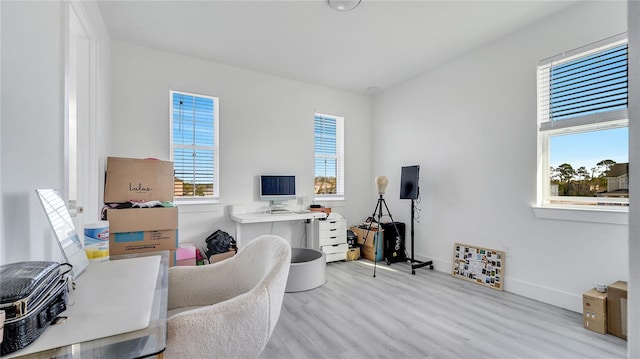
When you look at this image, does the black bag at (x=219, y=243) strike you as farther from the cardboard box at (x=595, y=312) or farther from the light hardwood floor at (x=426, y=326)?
the cardboard box at (x=595, y=312)

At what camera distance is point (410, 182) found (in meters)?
4.02

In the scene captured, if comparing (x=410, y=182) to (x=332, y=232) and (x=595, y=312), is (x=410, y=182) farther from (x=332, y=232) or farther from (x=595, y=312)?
(x=595, y=312)

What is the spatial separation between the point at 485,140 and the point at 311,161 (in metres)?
2.38

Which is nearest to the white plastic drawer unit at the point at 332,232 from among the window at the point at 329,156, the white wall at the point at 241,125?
the white wall at the point at 241,125

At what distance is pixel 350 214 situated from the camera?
5004mm

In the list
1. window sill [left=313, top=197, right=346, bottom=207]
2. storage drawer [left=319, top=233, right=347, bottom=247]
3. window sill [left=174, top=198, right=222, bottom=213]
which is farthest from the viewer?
window sill [left=313, top=197, right=346, bottom=207]

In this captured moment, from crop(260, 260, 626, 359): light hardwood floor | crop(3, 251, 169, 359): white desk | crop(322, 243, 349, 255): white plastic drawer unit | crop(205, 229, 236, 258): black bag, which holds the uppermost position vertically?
crop(3, 251, 169, 359): white desk

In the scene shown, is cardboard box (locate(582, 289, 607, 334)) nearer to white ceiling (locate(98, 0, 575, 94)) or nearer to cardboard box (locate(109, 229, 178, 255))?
white ceiling (locate(98, 0, 575, 94))

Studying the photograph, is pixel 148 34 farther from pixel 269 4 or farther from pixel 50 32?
pixel 50 32

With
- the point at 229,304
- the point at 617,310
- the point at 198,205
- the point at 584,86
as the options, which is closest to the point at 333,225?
the point at 198,205

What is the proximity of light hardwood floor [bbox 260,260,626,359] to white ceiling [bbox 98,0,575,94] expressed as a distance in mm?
2709

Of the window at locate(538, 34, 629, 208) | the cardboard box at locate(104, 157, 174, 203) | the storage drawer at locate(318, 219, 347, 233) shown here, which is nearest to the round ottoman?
the storage drawer at locate(318, 219, 347, 233)

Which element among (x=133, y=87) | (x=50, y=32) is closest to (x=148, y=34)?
(x=133, y=87)

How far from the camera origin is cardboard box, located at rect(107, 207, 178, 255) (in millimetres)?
2184
